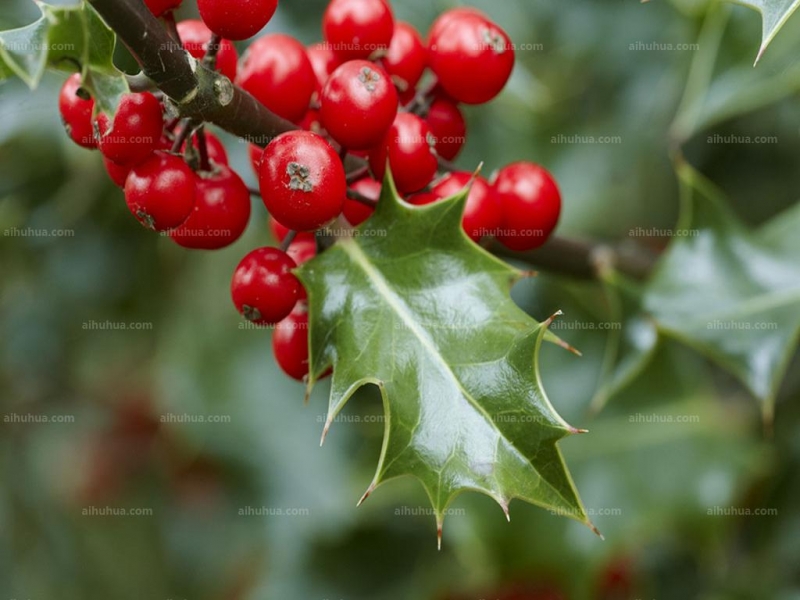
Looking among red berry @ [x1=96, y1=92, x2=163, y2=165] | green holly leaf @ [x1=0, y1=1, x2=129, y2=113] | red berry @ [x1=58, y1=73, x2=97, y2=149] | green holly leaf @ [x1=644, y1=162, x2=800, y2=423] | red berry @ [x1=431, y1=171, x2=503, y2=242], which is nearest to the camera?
green holly leaf @ [x1=0, y1=1, x2=129, y2=113]

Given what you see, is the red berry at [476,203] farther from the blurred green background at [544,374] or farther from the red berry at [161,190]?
the blurred green background at [544,374]

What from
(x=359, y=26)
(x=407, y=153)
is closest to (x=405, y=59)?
(x=359, y=26)

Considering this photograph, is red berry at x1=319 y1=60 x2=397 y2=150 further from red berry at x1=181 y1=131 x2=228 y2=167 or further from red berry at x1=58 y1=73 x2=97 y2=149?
red berry at x1=58 y1=73 x2=97 y2=149

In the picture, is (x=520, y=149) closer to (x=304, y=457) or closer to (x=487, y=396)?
(x=304, y=457)

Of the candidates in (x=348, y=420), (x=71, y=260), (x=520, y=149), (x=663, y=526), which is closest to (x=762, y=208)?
(x=520, y=149)

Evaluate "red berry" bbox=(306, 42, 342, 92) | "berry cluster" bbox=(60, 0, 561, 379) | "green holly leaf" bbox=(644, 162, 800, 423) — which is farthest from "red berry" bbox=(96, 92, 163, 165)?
"green holly leaf" bbox=(644, 162, 800, 423)
